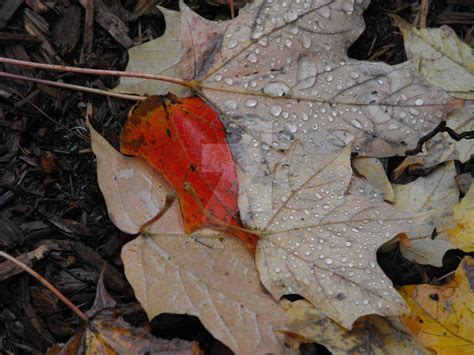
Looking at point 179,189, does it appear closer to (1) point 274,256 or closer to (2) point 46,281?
(1) point 274,256

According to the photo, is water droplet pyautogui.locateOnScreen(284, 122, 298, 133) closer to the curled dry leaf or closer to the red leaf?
the red leaf

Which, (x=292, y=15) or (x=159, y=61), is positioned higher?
(x=292, y=15)

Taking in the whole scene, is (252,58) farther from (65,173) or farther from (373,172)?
(65,173)

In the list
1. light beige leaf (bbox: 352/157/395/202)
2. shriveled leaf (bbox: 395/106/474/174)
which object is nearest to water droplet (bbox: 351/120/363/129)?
light beige leaf (bbox: 352/157/395/202)

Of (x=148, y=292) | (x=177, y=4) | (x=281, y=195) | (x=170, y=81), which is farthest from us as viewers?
(x=177, y=4)

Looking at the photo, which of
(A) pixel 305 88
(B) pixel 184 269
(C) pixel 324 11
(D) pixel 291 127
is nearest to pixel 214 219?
(B) pixel 184 269

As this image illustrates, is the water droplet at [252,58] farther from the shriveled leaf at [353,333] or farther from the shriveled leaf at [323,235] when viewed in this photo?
the shriveled leaf at [353,333]

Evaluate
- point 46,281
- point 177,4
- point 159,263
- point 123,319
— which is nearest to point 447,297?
point 159,263
